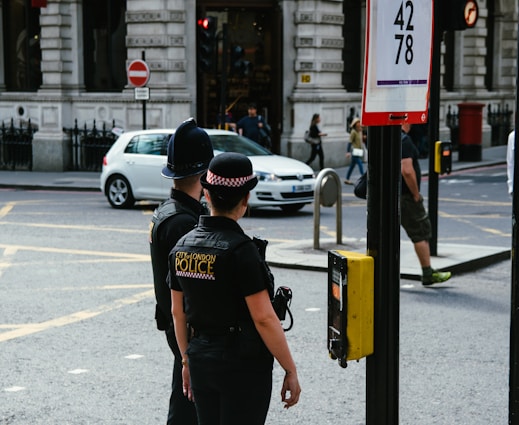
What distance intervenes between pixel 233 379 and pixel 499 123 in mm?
31982

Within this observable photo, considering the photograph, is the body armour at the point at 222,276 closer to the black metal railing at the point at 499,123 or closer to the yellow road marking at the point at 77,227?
the yellow road marking at the point at 77,227

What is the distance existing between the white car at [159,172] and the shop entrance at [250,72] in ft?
26.2

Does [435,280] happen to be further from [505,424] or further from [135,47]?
[135,47]

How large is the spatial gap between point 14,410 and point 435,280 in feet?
16.9

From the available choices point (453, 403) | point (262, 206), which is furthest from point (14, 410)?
point (262, 206)

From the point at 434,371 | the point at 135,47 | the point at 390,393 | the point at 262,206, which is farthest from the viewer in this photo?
the point at 135,47

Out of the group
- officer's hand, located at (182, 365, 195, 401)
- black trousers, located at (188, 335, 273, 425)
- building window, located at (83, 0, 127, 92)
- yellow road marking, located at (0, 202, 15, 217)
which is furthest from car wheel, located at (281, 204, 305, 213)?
black trousers, located at (188, 335, 273, 425)

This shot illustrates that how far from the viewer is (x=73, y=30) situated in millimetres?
27078

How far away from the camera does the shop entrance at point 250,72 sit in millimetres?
26797

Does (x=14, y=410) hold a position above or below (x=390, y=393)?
below

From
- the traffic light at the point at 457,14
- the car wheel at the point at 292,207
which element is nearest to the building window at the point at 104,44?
the car wheel at the point at 292,207

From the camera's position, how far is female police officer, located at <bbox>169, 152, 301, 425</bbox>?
4082 millimetres

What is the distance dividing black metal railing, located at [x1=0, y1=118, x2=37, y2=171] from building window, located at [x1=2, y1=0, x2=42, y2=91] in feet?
5.18

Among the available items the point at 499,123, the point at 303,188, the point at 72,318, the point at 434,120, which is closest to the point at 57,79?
the point at 303,188
